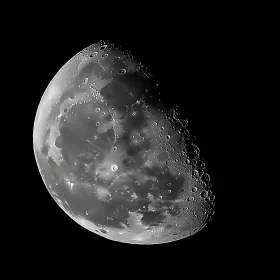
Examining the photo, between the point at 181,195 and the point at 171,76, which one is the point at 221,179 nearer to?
the point at 181,195

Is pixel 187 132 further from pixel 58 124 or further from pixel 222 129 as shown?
pixel 58 124

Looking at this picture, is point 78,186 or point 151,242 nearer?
point 78,186

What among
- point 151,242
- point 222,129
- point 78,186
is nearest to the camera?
point 222,129

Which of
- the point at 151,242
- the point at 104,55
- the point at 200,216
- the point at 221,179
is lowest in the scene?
the point at 151,242

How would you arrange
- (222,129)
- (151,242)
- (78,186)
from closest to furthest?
(222,129) → (78,186) → (151,242)

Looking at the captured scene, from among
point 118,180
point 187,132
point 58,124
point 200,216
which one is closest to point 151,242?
point 200,216

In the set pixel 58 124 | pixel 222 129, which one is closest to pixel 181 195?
pixel 222 129

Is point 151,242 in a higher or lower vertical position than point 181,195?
lower
